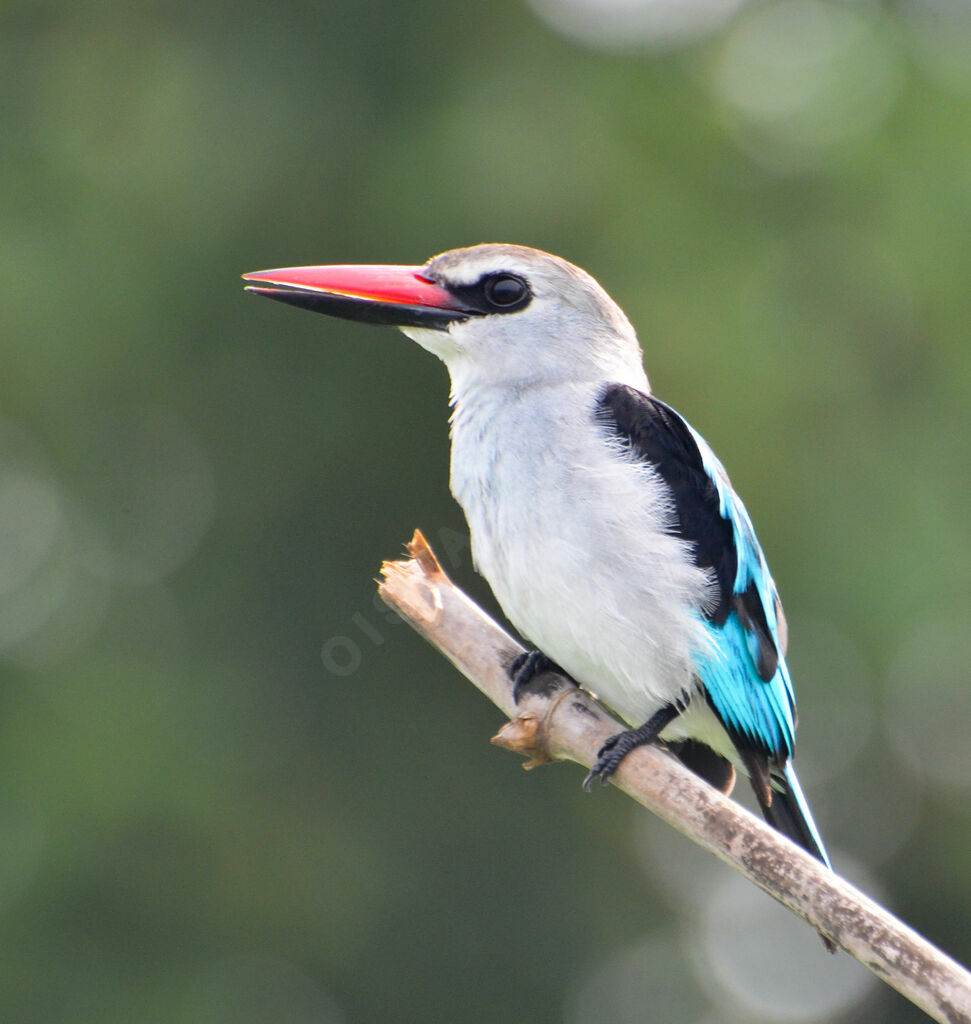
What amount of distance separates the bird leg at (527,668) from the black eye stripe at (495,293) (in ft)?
4.20

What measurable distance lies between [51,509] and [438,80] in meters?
5.71

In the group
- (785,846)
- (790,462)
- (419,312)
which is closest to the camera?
(785,846)

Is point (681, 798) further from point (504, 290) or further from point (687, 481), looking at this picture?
point (504, 290)

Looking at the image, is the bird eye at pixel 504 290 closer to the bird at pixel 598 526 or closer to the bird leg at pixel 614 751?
the bird at pixel 598 526

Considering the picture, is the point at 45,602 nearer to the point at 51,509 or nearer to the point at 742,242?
the point at 51,509

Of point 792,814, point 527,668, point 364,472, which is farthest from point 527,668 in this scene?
point 364,472

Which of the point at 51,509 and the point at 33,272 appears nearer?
the point at 33,272

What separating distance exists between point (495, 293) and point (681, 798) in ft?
6.95

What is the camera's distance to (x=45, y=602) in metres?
14.1

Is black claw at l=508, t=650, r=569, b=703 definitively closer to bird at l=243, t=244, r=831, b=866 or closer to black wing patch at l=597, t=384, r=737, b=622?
Result: bird at l=243, t=244, r=831, b=866

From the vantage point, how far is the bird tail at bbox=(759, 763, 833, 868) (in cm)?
470

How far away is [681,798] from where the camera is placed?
4.00 metres

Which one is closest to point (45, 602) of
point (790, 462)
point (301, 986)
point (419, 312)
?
point (301, 986)

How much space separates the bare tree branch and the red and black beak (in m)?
0.93
